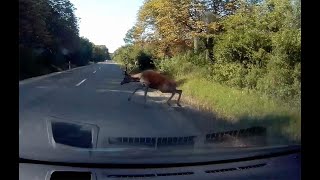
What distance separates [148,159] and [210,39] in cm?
163

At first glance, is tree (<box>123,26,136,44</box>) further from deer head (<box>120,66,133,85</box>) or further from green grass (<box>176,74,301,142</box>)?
green grass (<box>176,74,301,142</box>)

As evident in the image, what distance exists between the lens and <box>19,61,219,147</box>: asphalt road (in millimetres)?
3570

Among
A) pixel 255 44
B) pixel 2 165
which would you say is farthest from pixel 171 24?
pixel 255 44

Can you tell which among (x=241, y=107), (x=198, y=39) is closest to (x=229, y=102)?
(x=241, y=107)

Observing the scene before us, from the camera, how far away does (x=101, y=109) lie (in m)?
3.75

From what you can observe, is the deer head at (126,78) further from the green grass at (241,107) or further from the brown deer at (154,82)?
the green grass at (241,107)

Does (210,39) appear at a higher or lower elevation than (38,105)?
higher

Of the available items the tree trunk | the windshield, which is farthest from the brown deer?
the tree trunk

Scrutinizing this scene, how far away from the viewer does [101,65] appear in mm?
4711

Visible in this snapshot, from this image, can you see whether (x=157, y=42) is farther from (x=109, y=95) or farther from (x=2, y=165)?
(x=2, y=165)

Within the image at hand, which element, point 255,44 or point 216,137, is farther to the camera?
point 255,44

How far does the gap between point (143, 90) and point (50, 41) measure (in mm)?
996

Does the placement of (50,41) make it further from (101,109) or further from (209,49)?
(209,49)

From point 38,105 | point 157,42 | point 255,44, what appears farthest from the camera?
point 255,44
